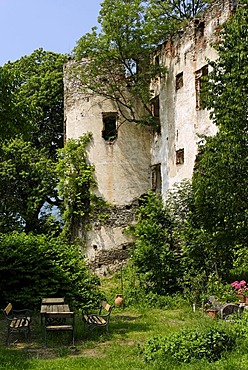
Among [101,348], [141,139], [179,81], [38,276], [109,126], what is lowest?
[101,348]

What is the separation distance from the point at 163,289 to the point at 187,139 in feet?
20.1

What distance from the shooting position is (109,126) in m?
24.1

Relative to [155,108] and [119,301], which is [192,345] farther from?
[155,108]

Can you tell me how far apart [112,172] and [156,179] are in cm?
199

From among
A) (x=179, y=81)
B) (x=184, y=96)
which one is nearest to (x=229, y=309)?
(x=184, y=96)

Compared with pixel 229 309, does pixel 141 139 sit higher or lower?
higher

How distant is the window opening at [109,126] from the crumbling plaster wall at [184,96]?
191 cm

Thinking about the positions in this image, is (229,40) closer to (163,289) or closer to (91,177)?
(163,289)

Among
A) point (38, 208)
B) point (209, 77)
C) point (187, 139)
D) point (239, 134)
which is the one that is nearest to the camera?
point (239, 134)

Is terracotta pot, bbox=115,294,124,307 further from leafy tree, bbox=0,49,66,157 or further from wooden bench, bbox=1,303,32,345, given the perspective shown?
leafy tree, bbox=0,49,66,157

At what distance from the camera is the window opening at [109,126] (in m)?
23.5

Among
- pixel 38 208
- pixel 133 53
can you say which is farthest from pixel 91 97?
pixel 38 208

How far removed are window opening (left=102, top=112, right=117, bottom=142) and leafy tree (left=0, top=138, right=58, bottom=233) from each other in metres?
4.51

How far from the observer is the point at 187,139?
66.2ft
